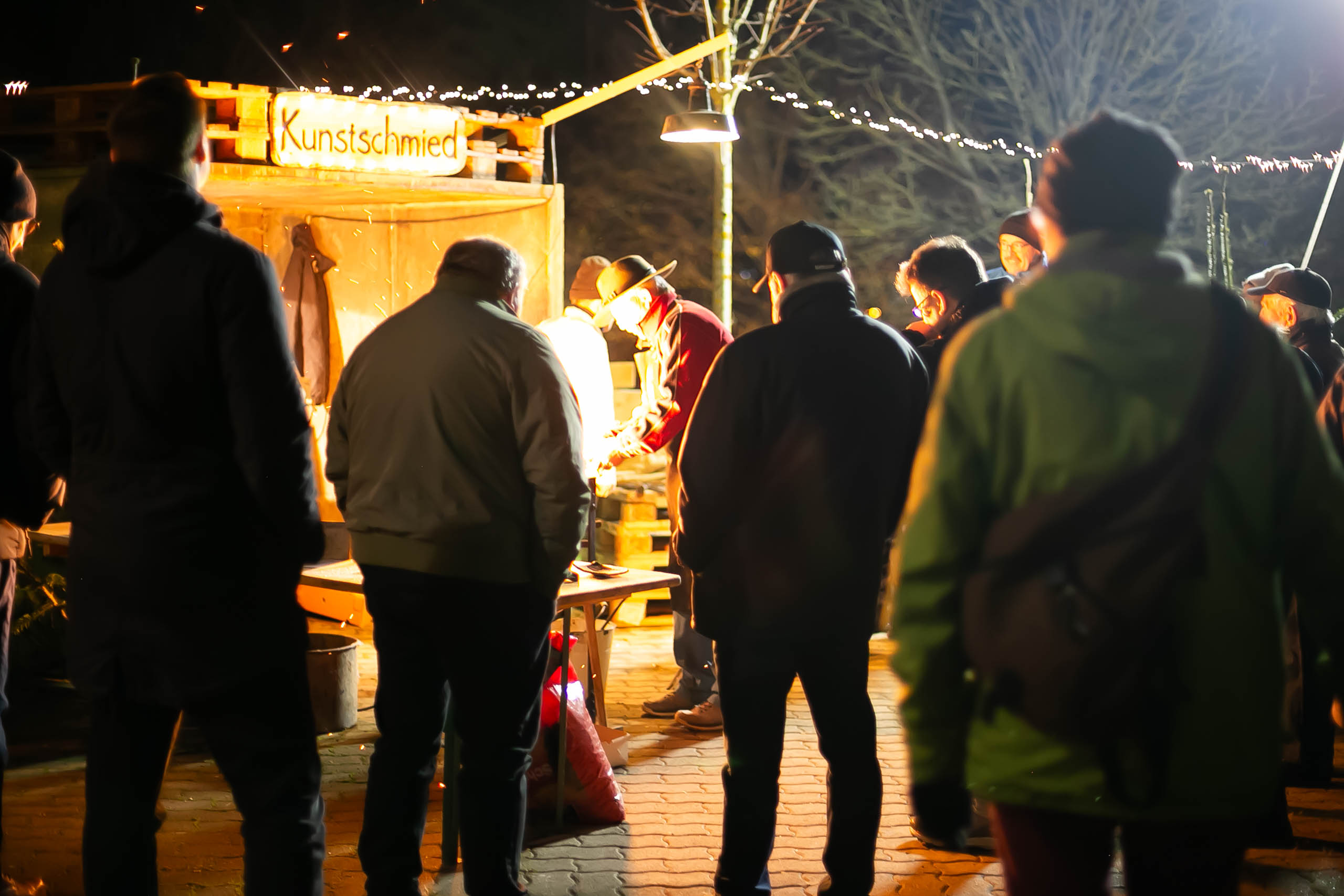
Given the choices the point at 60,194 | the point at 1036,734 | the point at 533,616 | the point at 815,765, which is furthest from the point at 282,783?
the point at 60,194

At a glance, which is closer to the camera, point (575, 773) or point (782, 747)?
point (782, 747)

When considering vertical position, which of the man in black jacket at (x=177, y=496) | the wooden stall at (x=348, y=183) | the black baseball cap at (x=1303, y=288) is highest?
the wooden stall at (x=348, y=183)

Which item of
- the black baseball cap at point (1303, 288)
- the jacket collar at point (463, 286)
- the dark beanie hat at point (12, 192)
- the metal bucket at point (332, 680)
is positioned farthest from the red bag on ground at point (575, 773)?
the black baseball cap at point (1303, 288)

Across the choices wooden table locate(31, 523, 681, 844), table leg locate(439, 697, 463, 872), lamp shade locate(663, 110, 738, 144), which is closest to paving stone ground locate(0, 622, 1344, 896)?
table leg locate(439, 697, 463, 872)

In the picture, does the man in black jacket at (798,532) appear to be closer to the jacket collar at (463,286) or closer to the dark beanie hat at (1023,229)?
the jacket collar at (463,286)

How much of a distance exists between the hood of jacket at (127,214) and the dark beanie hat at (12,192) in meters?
1.14

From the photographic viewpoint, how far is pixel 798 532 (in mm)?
3260

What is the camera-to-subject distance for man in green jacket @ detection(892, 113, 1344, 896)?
1.79 meters

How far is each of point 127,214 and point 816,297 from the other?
5.80ft

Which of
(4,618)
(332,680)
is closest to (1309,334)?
(332,680)

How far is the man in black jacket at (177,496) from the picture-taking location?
2.46 meters

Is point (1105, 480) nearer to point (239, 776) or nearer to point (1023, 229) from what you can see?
point (239, 776)

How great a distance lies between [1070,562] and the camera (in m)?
1.79

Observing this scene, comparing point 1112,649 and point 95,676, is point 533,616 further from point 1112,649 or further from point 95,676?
point 1112,649
